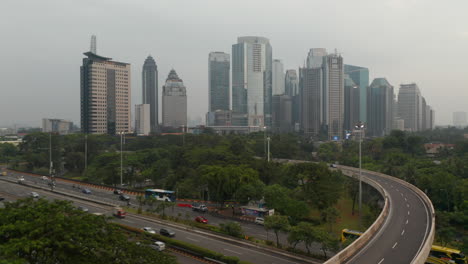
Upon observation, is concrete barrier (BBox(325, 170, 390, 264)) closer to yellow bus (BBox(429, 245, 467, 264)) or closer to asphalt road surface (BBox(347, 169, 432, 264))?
asphalt road surface (BBox(347, 169, 432, 264))

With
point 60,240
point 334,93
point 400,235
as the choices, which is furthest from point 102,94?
point 60,240

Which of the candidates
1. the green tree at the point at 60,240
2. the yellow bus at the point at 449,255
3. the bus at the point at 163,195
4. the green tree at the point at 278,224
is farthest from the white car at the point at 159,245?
the yellow bus at the point at 449,255

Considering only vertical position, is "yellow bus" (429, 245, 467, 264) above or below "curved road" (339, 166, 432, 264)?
below

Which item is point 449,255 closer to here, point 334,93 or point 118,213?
point 118,213

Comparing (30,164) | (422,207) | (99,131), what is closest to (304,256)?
(422,207)

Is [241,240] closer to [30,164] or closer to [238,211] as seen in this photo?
[238,211]

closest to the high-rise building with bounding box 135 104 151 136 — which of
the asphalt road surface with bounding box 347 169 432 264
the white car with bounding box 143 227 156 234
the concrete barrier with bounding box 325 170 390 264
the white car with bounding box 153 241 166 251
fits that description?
the white car with bounding box 143 227 156 234

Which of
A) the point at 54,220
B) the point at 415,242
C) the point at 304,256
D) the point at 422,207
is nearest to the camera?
the point at 54,220
